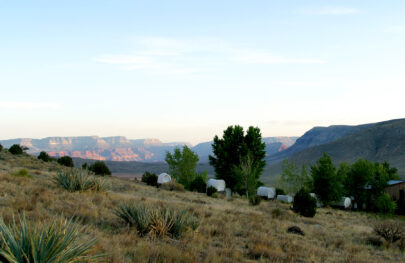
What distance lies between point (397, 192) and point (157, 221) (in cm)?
5352

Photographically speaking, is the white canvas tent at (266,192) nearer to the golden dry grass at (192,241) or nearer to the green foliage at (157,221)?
the golden dry grass at (192,241)

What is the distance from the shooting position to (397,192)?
51.0 m

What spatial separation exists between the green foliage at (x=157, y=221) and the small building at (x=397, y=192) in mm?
51426

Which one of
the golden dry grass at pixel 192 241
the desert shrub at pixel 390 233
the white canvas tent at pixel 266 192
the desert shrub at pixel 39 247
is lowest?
the white canvas tent at pixel 266 192

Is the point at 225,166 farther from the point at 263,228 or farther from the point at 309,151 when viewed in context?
the point at 309,151

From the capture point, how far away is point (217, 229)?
36.6 ft

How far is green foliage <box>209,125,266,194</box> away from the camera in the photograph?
5203 cm

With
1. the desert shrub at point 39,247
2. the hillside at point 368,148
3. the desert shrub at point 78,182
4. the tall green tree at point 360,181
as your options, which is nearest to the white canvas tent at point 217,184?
the tall green tree at point 360,181

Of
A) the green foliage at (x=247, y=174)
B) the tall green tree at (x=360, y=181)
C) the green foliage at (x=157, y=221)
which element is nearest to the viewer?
the green foliage at (x=157, y=221)

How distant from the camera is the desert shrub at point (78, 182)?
1655cm

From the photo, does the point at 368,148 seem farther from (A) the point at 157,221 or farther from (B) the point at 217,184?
(A) the point at 157,221

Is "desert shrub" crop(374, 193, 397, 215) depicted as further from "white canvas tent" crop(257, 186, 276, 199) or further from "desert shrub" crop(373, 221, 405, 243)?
"desert shrub" crop(373, 221, 405, 243)

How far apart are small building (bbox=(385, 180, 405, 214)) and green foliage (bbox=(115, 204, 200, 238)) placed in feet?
169

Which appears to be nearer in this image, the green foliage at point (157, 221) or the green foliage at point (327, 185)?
the green foliage at point (157, 221)
